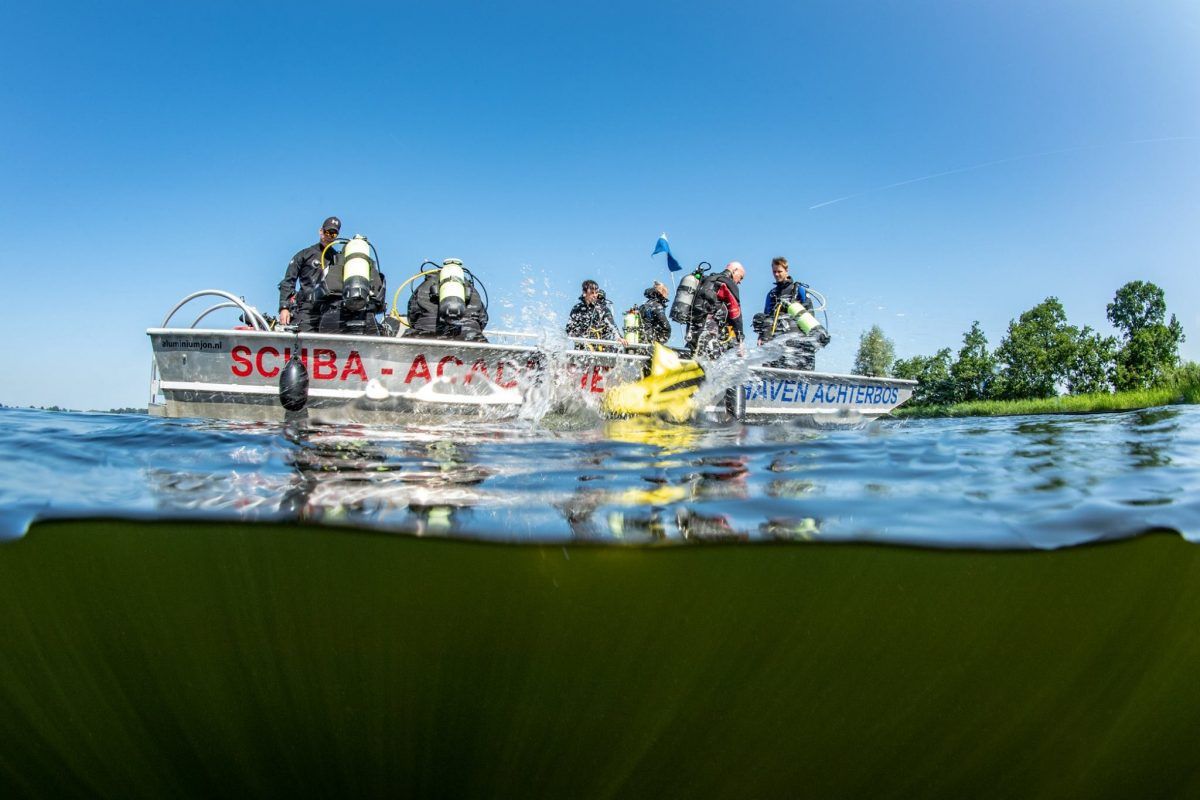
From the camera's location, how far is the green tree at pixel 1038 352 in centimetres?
6206

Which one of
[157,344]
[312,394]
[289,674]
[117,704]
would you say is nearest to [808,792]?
[289,674]

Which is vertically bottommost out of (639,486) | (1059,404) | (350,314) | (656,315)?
(1059,404)

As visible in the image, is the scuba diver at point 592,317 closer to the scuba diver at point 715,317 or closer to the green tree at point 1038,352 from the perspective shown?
the scuba diver at point 715,317

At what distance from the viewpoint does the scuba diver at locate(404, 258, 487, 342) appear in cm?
782

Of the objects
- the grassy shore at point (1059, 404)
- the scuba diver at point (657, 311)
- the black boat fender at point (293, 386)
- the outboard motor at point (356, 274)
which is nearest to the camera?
the black boat fender at point (293, 386)

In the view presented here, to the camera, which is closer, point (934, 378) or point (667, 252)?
point (667, 252)

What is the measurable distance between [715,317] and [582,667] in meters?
7.26

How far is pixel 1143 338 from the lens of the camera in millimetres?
64188

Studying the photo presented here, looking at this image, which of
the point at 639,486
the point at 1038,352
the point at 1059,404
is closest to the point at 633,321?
the point at 639,486

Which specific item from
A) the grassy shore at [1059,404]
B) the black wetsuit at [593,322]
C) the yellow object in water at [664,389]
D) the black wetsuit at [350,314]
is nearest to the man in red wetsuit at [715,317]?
the black wetsuit at [593,322]

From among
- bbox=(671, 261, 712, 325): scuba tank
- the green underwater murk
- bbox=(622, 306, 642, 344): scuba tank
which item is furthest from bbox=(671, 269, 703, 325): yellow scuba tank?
the green underwater murk

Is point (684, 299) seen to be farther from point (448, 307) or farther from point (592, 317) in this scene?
point (448, 307)

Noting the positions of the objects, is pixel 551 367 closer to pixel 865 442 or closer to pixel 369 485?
pixel 865 442

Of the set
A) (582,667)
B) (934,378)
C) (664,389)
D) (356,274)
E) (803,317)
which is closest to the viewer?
(582,667)
